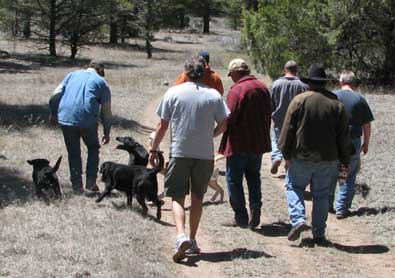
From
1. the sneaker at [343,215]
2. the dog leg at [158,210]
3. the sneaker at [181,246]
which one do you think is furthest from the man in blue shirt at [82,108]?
the sneaker at [343,215]

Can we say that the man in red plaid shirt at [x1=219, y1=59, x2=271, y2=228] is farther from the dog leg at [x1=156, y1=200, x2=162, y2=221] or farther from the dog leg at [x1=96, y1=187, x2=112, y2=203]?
the dog leg at [x1=96, y1=187, x2=112, y2=203]

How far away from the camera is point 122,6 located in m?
42.9

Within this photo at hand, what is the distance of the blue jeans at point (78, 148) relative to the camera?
8891mm

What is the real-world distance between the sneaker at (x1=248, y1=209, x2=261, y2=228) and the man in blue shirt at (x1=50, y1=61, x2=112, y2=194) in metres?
2.29

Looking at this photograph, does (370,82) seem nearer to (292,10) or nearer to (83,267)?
(292,10)

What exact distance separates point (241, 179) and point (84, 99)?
2288 mm

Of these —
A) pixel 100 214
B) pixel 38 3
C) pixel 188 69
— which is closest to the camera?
pixel 188 69

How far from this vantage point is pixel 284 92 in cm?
966

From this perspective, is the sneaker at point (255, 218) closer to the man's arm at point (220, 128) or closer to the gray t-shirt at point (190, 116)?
the man's arm at point (220, 128)

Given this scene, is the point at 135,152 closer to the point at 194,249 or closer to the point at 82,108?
the point at 82,108

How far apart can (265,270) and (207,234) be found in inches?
54.0

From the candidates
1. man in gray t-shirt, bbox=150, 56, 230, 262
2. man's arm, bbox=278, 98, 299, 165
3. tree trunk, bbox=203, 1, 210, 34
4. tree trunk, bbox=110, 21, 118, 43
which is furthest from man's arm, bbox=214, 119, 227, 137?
tree trunk, bbox=203, 1, 210, 34

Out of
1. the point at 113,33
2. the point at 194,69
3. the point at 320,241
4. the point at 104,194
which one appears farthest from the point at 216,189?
the point at 113,33

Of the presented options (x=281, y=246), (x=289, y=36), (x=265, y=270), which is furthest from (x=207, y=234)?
(x=289, y=36)
